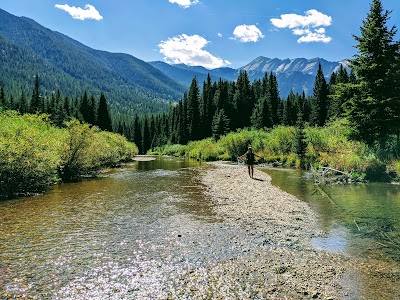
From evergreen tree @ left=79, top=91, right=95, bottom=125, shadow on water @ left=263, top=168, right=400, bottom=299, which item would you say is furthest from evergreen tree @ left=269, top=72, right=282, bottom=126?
shadow on water @ left=263, top=168, right=400, bottom=299

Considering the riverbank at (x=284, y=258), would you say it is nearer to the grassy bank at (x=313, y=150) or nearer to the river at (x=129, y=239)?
the river at (x=129, y=239)

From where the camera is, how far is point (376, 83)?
24.0 m

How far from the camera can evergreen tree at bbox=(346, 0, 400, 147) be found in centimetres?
2386

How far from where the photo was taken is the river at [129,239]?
656 cm

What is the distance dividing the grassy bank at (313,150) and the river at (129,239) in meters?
7.52

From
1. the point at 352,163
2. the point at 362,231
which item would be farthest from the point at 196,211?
the point at 352,163

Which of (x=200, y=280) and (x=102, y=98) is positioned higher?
(x=102, y=98)

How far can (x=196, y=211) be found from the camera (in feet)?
44.5

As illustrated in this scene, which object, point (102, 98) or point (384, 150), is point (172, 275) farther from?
point (102, 98)

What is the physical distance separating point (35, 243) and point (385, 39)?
26.9 meters

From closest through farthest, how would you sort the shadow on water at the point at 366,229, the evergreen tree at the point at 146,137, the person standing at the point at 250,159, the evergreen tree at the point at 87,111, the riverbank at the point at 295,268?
the riverbank at the point at 295,268, the shadow on water at the point at 366,229, the person standing at the point at 250,159, the evergreen tree at the point at 87,111, the evergreen tree at the point at 146,137

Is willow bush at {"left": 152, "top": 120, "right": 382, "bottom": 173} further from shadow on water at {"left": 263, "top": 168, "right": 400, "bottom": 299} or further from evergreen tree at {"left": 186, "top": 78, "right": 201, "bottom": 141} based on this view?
evergreen tree at {"left": 186, "top": 78, "right": 201, "bottom": 141}

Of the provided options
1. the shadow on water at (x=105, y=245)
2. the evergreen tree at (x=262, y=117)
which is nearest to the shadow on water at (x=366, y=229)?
the shadow on water at (x=105, y=245)

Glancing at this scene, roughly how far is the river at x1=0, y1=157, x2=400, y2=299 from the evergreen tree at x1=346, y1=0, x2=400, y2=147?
30.6 ft
